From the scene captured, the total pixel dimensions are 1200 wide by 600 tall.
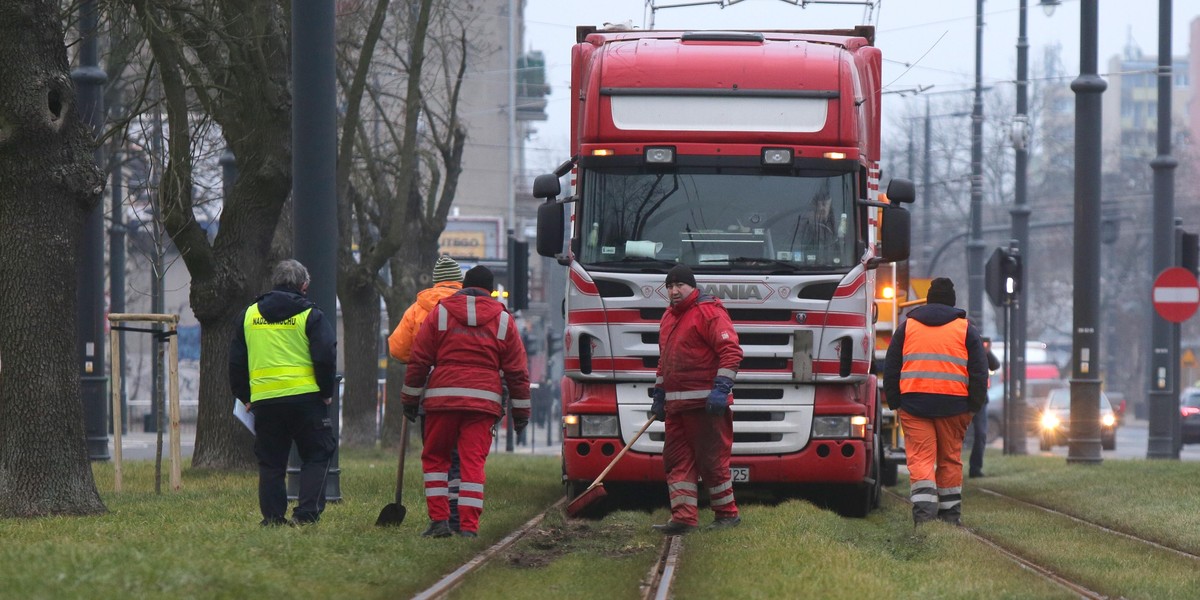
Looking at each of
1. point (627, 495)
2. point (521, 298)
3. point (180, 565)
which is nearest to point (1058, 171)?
point (521, 298)

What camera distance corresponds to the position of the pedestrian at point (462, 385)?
11203 millimetres

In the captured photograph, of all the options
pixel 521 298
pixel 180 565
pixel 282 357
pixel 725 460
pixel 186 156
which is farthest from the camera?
pixel 521 298

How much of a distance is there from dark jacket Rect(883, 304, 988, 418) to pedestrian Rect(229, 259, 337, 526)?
167 inches

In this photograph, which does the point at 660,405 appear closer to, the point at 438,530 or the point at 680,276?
the point at 680,276

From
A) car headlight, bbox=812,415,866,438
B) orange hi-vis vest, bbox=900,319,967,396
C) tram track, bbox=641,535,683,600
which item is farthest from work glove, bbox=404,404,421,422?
orange hi-vis vest, bbox=900,319,967,396

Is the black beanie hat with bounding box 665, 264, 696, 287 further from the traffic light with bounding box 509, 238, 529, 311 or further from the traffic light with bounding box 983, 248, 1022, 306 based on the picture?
the traffic light with bounding box 983, 248, 1022, 306

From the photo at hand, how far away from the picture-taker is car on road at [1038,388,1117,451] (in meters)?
35.0

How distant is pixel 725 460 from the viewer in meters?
12.2

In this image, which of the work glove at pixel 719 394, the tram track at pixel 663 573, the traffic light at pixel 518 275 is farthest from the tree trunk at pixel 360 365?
the tram track at pixel 663 573

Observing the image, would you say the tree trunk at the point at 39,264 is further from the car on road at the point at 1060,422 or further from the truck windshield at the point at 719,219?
the car on road at the point at 1060,422

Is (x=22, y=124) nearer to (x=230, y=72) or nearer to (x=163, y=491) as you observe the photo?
(x=163, y=491)

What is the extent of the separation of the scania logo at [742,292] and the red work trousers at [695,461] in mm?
1019

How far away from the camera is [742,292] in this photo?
42.5 feet

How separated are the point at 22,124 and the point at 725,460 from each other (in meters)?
5.17
